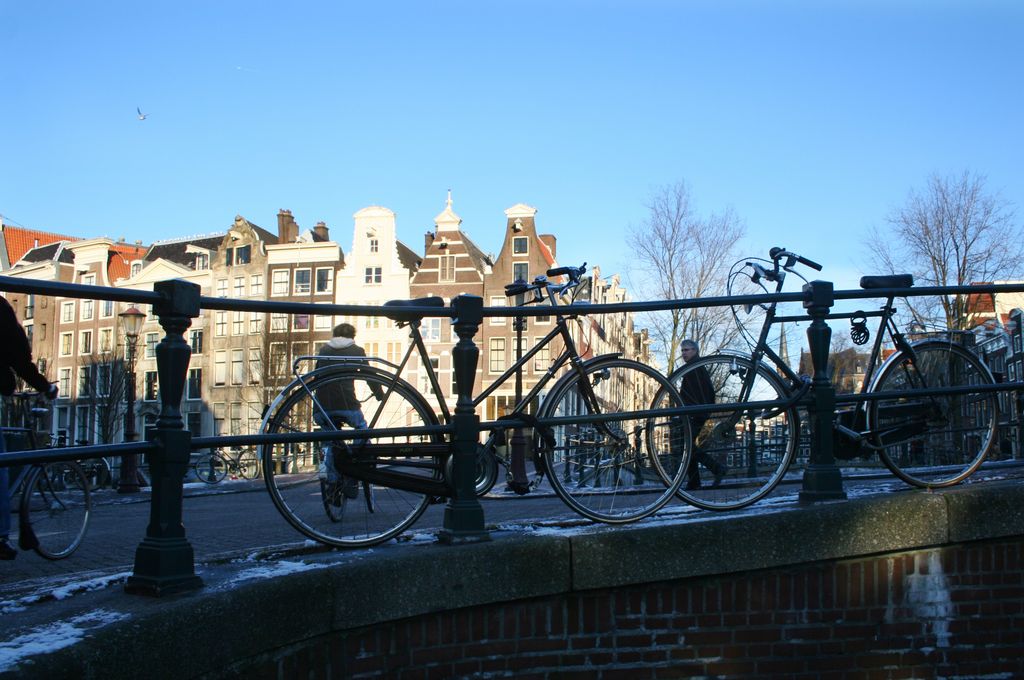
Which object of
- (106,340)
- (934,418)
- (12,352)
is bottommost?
(934,418)

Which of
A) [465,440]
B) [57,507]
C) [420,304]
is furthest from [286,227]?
[465,440]

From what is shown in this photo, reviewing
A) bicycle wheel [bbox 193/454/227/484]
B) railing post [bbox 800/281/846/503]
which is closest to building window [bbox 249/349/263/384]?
bicycle wheel [bbox 193/454/227/484]

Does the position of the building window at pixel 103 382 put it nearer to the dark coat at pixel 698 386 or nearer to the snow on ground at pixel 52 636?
the dark coat at pixel 698 386

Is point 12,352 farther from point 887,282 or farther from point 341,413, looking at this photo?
point 887,282

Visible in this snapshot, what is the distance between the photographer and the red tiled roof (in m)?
60.7

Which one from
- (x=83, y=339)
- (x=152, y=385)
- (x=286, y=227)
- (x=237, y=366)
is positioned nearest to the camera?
(x=152, y=385)

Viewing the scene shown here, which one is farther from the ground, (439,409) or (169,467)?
(439,409)

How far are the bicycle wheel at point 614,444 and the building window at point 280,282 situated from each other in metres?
45.5

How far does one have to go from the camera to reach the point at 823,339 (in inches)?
165

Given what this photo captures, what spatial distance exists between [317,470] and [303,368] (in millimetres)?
489

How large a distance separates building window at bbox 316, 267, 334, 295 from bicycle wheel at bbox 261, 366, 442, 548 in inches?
1753

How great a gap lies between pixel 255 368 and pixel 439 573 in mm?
40434

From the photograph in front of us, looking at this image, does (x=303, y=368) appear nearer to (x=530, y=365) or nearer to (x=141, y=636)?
(x=530, y=365)

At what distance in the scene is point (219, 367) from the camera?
4788cm
